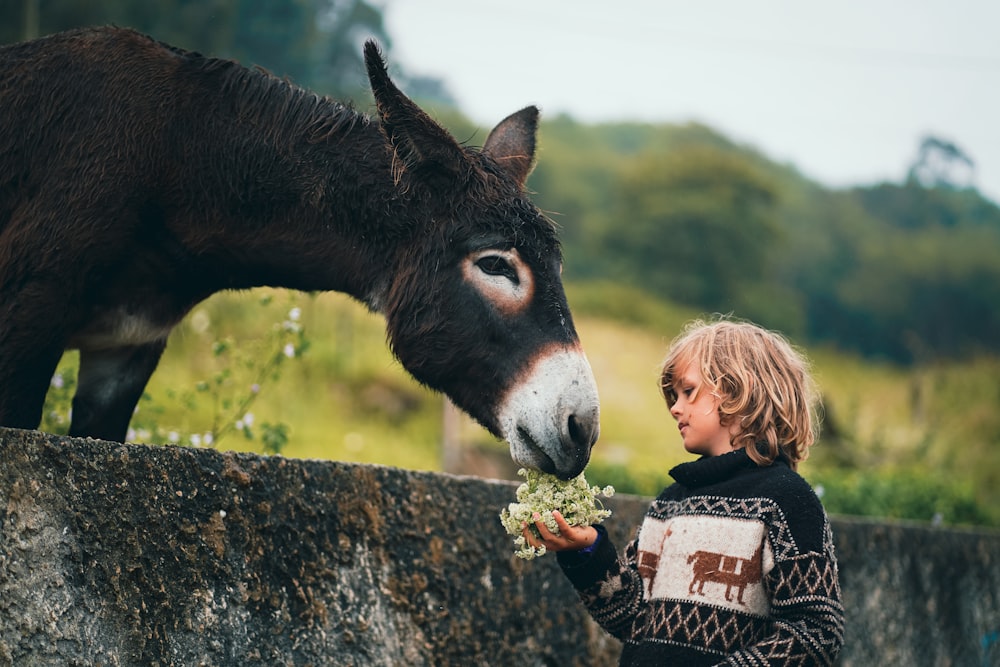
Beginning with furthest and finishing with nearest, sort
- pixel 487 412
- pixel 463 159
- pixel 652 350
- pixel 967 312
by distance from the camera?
pixel 967 312 < pixel 652 350 < pixel 463 159 < pixel 487 412

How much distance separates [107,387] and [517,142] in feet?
5.57

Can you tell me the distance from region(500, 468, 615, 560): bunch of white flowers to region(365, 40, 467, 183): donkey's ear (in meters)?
1.04

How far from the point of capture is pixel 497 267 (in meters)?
2.90

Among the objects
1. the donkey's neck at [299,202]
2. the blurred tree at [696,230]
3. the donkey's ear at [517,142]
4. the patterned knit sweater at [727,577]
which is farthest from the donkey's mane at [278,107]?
the blurred tree at [696,230]

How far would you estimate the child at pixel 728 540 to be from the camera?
2.12 metres

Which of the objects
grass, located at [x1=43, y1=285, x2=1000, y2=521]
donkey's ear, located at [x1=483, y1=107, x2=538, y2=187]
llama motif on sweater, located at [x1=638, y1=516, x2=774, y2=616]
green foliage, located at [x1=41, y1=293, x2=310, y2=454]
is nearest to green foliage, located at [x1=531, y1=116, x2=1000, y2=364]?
grass, located at [x1=43, y1=285, x2=1000, y2=521]

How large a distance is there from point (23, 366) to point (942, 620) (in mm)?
4409

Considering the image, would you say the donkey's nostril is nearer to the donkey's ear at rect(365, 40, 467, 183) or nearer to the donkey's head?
the donkey's head

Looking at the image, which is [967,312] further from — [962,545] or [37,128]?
[37,128]

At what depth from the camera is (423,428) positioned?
16719 millimetres

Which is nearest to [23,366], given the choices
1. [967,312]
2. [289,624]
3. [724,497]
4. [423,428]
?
[289,624]

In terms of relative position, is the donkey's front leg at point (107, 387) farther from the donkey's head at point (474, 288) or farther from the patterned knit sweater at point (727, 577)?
the patterned knit sweater at point (727, 577)

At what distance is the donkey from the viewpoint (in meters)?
2.63

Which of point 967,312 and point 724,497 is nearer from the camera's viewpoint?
point 724,497
